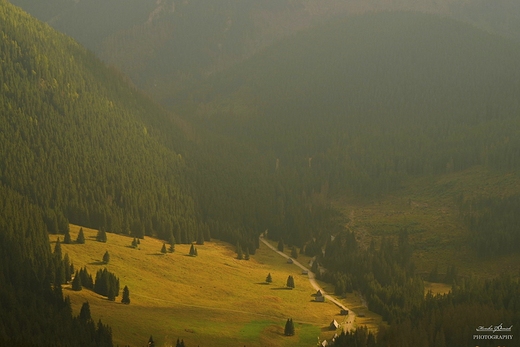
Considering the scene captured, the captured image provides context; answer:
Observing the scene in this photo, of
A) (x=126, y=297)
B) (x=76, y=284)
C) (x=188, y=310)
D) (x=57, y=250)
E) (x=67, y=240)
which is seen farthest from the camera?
(x=67, y=240)

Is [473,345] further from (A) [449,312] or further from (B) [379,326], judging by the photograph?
(B) [379,326]

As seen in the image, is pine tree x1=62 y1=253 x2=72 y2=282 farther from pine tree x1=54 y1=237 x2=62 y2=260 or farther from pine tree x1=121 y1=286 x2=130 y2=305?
pine tree x1=121 y1=286 x2=130 y2=305

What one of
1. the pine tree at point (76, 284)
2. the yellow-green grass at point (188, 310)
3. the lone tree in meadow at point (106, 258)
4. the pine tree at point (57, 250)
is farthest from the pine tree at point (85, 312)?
the lone tree in meadow at point (106, 258)

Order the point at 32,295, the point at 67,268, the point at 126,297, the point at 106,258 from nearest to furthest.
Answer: the point at 32,295 → the point at 126,297 → the point at 67,268 → the point at 106,258

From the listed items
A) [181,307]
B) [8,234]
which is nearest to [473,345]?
[181,307]

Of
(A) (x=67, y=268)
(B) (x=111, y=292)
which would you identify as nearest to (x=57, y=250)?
(A) (x=67, y=268)

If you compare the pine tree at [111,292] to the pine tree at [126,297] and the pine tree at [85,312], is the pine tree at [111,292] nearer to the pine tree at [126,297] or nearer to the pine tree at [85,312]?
the pine tree at [126,297]

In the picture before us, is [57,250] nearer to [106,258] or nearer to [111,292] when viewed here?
[106,258]

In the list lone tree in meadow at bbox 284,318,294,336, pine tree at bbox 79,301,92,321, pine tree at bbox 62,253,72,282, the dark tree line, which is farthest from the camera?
lone tree in meadow at bbox 284,318,294,336

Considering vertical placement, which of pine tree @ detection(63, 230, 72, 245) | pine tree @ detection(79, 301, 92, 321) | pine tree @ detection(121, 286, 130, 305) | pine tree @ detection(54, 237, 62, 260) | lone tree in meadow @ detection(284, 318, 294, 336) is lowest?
pine tree @ detection(79, 301, 92, 321)

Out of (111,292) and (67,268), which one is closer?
(111,292)

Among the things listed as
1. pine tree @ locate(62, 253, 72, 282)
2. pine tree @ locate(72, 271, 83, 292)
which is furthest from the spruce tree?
pine tree @ locate(72, 271, 83, 292)
